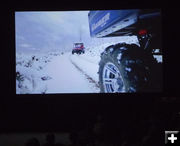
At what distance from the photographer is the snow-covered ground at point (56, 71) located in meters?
4.62

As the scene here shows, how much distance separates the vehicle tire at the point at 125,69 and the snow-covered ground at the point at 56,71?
4.1 inches

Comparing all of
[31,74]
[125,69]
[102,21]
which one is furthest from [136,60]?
[31,74]

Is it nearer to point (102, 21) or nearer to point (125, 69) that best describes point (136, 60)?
point (125, 69)

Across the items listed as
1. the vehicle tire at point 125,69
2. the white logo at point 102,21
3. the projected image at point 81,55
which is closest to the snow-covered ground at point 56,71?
the projected image at point 81,55

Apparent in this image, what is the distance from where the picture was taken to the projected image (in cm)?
462

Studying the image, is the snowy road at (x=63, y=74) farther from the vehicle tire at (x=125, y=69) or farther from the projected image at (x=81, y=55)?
the vehicle tire at (x=125, y=69)

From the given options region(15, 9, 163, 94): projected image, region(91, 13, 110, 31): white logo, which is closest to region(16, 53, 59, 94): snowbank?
region(15, 9, 163, 94): projected image

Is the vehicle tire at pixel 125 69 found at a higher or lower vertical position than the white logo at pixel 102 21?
lower

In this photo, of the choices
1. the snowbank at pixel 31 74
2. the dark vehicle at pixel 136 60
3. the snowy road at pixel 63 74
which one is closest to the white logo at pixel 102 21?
the dark vehicle at pixel 136 60

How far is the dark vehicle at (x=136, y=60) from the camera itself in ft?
15.2

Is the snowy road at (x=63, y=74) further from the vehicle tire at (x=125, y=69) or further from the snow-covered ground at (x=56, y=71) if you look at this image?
the vehicle tire at (x=125, y=69)

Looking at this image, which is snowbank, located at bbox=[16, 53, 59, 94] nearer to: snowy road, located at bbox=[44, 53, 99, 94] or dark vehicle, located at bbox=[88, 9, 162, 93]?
snowy road, located at bbox=[44, 53, 99, 94]

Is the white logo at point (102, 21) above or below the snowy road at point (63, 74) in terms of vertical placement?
above

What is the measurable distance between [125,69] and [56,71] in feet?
3.36
